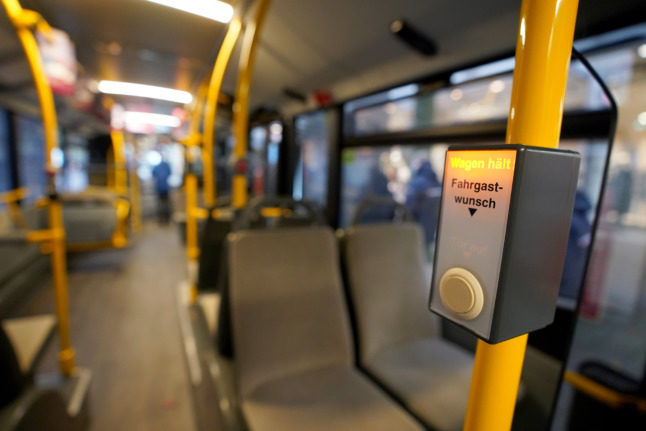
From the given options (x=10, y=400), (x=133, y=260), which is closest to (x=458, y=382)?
(x=10, y=400)

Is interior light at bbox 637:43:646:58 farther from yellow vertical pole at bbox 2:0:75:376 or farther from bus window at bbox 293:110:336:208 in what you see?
yellow vertical pole at bbox 2:0:75:376

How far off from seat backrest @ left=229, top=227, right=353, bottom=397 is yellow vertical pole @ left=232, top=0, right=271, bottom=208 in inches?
37.0

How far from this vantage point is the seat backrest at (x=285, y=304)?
1.27m

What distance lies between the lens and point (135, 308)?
331 cm

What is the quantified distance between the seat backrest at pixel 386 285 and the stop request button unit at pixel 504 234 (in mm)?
1274

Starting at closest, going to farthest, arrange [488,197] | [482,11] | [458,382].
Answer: [488,197] → [458,382] → [482,11]

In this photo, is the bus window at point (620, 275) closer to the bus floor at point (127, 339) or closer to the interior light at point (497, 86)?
the interior light at point (497, 86)

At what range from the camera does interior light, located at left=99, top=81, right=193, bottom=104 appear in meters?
3.58

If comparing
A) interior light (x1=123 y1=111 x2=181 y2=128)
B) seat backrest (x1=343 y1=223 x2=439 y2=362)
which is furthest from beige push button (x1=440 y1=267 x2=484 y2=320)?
interior light (x1=123 y1=111 x2=181 y2=128)

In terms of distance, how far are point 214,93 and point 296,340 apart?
206 cm

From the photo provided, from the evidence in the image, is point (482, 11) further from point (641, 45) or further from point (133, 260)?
point (133, 260)

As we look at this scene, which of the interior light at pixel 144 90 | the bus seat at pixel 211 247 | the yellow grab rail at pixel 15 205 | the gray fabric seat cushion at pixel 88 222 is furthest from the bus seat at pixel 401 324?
the gray fabric seat cushion at pixel 88 222

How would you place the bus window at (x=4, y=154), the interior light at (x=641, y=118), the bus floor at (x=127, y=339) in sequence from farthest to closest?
the bus window at (x=4, y=154) → the interior light at (x=641, y=118) → the bus floor at (x=127, y=339)

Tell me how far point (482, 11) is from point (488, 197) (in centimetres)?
196
